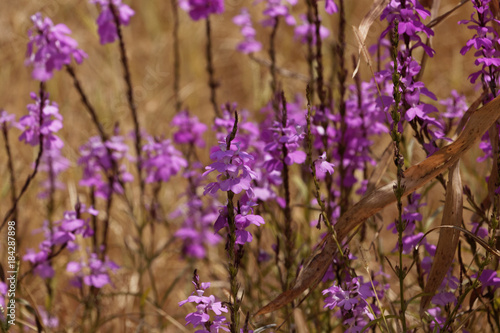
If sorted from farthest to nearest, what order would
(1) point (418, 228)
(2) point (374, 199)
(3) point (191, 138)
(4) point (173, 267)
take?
(4) point (173, 267) → (3) point (191, 138) → (1) point (418, 228) → (2) point (374, 199)

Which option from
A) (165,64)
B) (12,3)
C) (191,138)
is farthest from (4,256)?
(12,3)

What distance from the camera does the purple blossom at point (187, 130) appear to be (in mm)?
3086

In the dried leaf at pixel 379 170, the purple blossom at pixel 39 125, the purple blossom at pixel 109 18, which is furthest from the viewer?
the purple blossom at pixel 109 18

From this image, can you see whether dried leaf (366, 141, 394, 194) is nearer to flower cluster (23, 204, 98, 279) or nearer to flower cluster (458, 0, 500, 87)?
flower cluster (458, 0, 500, 87)

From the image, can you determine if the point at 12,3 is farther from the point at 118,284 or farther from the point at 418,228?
the point at 418,228

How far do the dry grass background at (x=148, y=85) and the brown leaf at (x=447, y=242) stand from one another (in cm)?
164

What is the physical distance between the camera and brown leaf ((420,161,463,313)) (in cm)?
183

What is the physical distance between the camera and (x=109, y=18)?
2727 mm

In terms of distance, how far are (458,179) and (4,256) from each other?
2382 mm

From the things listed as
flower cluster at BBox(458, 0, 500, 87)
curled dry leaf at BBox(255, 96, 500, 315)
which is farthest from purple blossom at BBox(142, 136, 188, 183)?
flower cluster at BBox(458, 0, 500, 87)

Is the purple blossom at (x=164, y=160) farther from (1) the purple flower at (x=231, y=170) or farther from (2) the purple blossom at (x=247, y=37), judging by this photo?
(1) the purple flower at (x=231, y=170)

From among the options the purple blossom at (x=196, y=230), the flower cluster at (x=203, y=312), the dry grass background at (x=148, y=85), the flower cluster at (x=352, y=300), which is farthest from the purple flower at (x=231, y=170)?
the purple blossom at (x=196, y=230)

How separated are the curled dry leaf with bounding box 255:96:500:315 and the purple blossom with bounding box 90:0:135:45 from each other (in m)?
1.43

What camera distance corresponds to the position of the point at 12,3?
621cm
